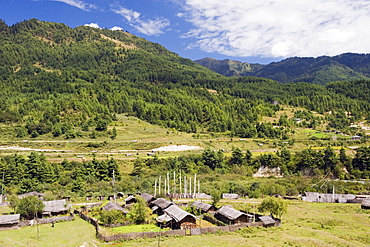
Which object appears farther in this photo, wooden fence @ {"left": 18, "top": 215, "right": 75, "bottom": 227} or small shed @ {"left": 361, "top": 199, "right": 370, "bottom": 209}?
small shed @ {"left": 361, "top": 199, "right": 370, "bottom": 209}

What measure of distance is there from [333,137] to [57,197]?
94.7m

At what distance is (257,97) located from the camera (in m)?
189

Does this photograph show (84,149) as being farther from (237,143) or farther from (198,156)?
(237,143)

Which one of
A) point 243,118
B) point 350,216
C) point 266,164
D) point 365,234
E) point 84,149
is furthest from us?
point 243,118

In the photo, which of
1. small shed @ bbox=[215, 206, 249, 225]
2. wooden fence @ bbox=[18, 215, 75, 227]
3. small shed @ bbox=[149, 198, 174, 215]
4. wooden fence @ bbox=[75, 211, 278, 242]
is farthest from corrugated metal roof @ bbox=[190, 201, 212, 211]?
wooden fence @ bbox=[18, 215, 75, 227]

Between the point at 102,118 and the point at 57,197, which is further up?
the point at 102,118

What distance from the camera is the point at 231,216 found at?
115 feet

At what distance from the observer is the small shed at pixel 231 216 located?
34656 mm

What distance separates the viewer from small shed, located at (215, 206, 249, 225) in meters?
34.7

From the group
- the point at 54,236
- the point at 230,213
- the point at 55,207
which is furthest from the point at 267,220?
the point at 55,207

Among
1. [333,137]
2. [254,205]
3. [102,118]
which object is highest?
[102,118]

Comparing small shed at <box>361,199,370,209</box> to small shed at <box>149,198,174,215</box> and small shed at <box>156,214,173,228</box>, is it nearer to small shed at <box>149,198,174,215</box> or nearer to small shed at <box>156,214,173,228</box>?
small shed at <box>149,198,174,215</box>

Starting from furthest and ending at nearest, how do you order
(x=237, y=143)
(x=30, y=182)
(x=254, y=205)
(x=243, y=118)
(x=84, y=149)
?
(x=243, y=118) < (x=237, y=143) < (x=84, y=149) < (x=30, y=182) < (x=254, y=205)

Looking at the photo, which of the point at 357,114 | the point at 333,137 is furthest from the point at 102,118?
the point at 357,114
